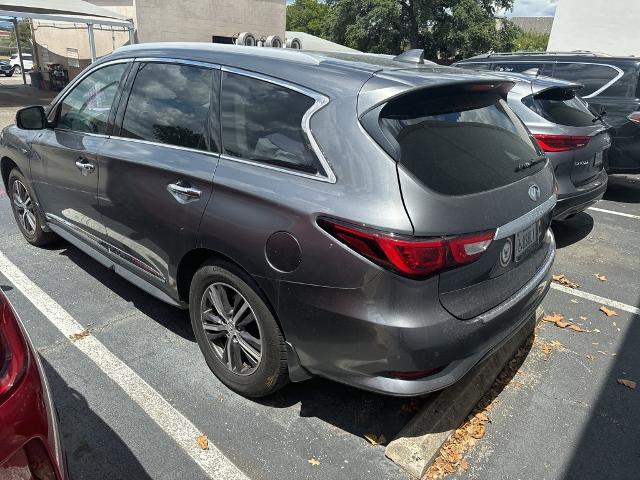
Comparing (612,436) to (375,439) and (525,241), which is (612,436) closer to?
(525,241)

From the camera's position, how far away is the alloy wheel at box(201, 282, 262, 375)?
8.63 ft

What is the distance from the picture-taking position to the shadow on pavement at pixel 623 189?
754 centimetres

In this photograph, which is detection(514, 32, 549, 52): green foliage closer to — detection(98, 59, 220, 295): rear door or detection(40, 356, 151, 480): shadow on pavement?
detection(98, 59, 220, 295): rear door

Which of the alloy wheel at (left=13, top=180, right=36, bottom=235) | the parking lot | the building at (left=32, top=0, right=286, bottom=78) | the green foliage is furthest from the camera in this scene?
the green foliage

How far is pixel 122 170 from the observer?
312 cm

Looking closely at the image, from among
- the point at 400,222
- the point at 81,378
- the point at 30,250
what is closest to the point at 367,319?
the point at 400,222

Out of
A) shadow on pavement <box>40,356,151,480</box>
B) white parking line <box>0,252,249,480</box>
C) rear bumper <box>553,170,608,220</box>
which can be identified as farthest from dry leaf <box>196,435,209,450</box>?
rear bumper <box>553,170,608,220</box>

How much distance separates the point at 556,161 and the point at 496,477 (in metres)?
3.26

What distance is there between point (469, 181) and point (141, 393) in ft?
6.83

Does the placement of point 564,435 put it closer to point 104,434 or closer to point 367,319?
point 367,319

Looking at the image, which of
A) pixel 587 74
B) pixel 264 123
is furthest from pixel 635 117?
pixel 264 123

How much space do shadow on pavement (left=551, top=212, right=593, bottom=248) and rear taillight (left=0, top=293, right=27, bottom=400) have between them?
16.9 feet

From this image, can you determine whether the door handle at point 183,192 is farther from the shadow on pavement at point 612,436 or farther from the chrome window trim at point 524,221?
the shadow on pavement at point 612,436

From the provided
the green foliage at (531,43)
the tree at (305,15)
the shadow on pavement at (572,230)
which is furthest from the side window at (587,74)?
the tree at (305,15)
